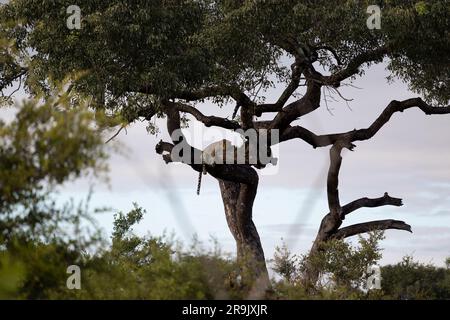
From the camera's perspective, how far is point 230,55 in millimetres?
22047

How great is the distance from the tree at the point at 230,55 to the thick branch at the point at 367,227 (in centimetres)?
4

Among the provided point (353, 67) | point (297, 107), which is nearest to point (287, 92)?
point (297, 107)

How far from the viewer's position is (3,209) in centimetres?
995

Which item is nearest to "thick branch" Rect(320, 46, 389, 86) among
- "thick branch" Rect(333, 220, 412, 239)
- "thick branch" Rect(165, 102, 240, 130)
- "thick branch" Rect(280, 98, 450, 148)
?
"thick branch" Rect(280, 98, 450, 148)

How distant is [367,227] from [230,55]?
745cm

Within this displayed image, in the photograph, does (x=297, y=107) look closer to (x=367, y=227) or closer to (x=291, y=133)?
(x=291, y=133)

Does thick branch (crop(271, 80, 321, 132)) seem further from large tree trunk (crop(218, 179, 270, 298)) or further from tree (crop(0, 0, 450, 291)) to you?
large tree trunk (crop(218, 179, 270, 298))

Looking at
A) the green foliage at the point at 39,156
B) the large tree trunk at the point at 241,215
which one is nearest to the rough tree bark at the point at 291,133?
the large tree trunk at the point at 241,215

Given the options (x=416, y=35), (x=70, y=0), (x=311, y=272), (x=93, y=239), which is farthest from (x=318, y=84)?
(x=93, y=239)

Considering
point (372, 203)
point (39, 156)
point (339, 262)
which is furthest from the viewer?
point (372, 203)

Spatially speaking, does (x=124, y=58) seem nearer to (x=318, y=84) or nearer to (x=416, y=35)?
(x=318, y=84)

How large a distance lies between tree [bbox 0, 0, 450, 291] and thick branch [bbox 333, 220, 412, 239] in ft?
0.15

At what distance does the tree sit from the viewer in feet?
68.1

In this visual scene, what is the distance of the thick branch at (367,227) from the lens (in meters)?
25.3
